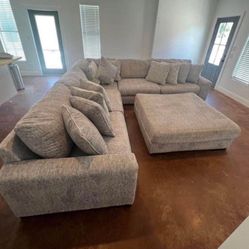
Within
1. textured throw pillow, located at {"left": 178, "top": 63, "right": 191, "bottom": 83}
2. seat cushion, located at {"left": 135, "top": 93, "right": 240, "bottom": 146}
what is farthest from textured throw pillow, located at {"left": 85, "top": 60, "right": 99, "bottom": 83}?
textured throw pillow, located at {"left": 178, "top": 63, "right": 191, "bottom": 83}

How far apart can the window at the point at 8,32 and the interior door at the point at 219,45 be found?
600 cm

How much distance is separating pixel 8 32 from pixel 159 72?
4.82 m

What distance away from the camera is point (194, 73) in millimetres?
3367

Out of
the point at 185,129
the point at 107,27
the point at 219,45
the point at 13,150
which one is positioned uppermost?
the point at 107,27

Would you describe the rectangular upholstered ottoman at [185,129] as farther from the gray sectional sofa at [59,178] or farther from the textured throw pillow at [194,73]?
the textured throw pillow at [194,73]

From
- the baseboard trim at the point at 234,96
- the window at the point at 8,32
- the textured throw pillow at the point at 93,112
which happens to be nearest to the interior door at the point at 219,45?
the baseboard trim at the point at 234,96

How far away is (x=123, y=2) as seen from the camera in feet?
14.6

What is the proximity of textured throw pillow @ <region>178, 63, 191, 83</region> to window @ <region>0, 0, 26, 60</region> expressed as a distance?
4924mm

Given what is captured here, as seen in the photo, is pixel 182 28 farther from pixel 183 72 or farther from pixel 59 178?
pixel 59 178


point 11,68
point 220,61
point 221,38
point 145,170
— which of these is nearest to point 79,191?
point 145,170

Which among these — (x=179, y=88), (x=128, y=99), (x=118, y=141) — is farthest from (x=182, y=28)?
Result: (x=118, y=141)

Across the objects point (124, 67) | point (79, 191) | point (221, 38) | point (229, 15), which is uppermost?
point (229, 15)

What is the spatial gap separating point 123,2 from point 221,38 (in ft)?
9.89

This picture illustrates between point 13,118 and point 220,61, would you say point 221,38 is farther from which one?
point 13,118
